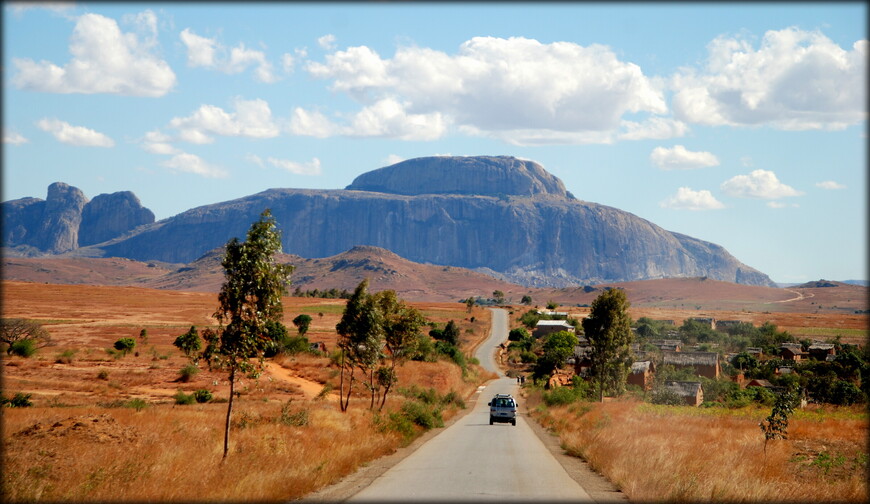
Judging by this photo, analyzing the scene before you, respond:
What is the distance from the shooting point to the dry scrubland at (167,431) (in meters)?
15.1

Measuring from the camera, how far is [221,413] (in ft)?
110

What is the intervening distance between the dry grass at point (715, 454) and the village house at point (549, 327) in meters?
75.2

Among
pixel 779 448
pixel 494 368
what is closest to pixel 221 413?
pixel 779 448

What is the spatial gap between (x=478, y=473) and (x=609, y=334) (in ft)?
111

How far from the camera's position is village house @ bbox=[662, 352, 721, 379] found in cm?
7681

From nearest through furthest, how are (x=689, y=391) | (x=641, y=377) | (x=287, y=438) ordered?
1. (x=287, y=438)
2. (x=689, y=391)
3. (x=641, y=377)

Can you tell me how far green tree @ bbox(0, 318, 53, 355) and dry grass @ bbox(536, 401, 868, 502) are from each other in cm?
3992

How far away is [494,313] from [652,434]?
136 m

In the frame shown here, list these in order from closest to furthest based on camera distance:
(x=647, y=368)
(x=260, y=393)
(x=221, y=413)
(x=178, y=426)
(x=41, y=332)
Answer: (x=178, y=426)
(x=221, y=413)
(x=260, y=393)
(x=41, y=332)
(x=647, y=368)

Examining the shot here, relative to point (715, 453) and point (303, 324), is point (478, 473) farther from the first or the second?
point (303, 324)

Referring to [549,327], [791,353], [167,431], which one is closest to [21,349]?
[167,431]

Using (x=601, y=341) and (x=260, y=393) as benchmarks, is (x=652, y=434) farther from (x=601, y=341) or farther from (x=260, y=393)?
(x=260, y=393)

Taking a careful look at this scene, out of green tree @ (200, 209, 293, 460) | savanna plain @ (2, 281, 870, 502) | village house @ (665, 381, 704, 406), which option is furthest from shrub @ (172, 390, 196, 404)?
village house @ (665, 381, 704, 406)

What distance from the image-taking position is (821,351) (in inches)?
3469
